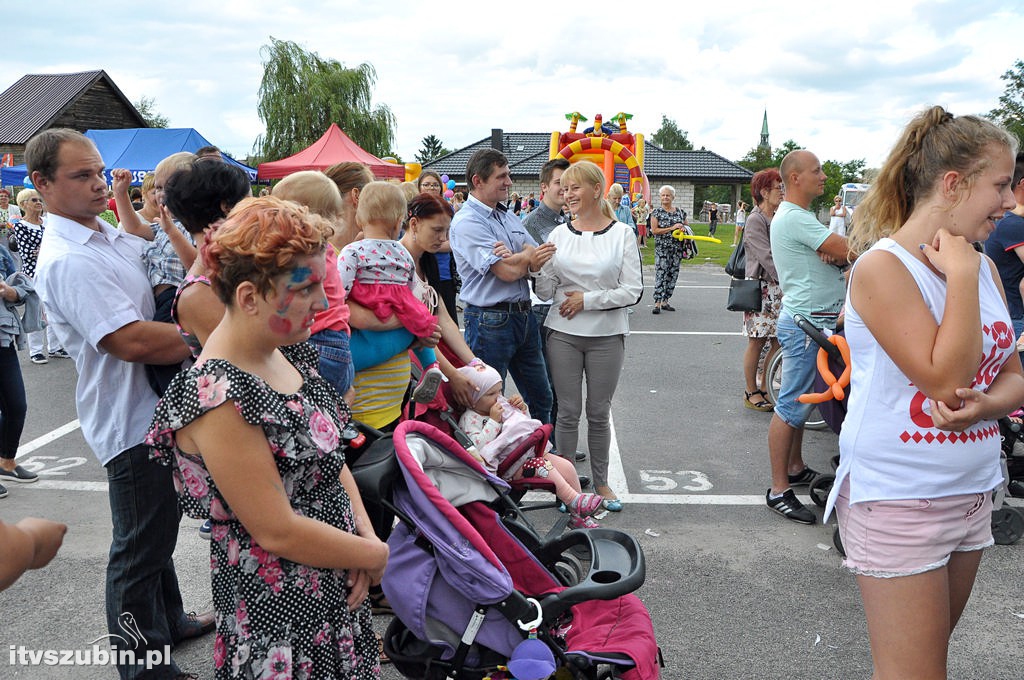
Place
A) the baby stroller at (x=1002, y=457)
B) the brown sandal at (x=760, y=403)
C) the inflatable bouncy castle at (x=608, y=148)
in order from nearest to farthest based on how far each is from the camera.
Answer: the baby stroller at (x=1002, y=457) < the brown sandal at (x=760, y=403) < the inflatable bouncy castle at (x=608, y=148)

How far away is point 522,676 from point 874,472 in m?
1.20

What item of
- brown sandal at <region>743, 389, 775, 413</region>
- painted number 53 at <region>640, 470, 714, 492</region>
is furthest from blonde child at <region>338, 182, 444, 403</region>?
brown sandal at <region>743, 389, 775, 413</region>

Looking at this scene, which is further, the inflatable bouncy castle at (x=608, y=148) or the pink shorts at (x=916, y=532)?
the inflatable bouncy castle at (x=608, y=148)

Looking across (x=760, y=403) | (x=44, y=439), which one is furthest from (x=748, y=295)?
(x=44, y=439)

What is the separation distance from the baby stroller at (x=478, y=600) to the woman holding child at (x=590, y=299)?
1928 millimetres

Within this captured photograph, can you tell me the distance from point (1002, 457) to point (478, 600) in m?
2.18

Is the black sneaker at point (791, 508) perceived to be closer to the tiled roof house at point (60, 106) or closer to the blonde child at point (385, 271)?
the blonde child at point (385, 271)

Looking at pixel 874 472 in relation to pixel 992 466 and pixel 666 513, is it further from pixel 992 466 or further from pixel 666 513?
pixel 666 513

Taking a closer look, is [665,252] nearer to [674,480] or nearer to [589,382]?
[674,480]

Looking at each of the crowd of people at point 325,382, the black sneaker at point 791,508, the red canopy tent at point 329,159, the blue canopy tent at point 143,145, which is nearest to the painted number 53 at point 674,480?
the black sneaker at point 791,508

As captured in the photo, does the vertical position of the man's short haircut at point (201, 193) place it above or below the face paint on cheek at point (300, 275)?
above

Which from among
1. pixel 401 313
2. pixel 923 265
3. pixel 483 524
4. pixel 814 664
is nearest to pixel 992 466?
pixel 923 265

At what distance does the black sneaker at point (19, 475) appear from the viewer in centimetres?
505

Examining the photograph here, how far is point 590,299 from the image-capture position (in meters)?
4.33
